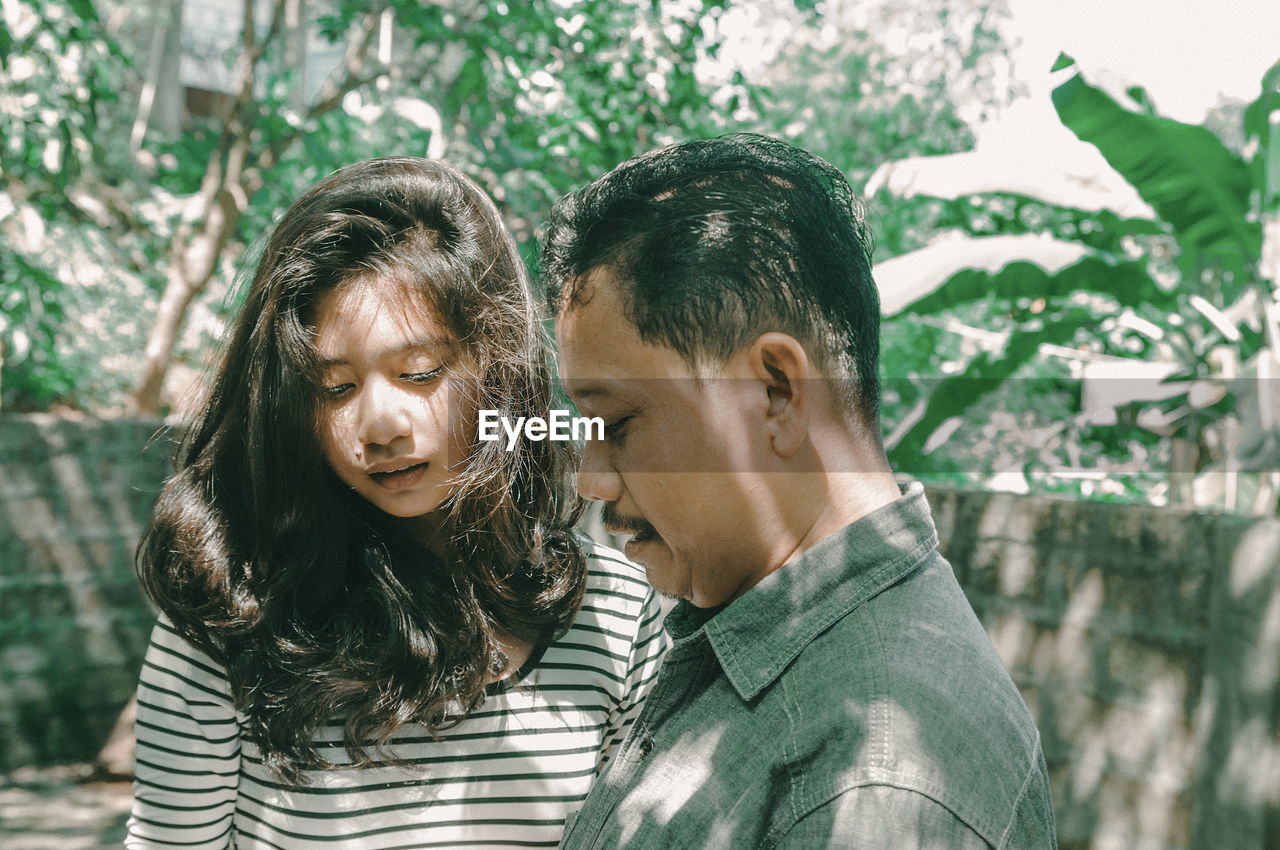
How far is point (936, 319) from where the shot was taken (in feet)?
23.4

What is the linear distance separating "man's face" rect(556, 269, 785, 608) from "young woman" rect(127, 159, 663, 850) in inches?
17.0

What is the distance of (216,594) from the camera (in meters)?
1.47

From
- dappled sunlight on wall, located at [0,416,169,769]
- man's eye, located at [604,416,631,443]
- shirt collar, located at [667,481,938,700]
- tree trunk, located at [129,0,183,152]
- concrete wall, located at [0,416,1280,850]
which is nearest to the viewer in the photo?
shirt collar, located at [667,481,938,700]

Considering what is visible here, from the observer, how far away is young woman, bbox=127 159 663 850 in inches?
56.3

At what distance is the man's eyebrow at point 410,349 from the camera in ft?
4.65

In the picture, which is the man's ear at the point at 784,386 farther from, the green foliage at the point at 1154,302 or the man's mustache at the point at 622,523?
the green foliage at the point at 1154,302

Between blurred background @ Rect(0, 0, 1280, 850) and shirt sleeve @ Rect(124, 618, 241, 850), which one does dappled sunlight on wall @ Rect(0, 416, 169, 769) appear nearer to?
blurred background @ Rect(0, 0, 1280, 850)

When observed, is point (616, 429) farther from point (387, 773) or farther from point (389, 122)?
point (389, 122)

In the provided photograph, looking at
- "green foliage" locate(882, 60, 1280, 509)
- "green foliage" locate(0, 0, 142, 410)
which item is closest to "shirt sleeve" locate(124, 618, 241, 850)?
"green foliage" locate(882, 60, 1280, 509)

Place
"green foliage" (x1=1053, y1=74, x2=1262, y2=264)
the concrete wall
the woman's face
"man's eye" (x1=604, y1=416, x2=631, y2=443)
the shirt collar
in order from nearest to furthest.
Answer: the shirt collar → "man's eye" (x1=604, y1=416, x2=631, y2=443) → the woman's face → the concrete wall → "green foliage" (x1=1053, y1=74, x2=1262, y2=264)

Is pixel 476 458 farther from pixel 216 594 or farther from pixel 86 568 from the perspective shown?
pixel 86 568

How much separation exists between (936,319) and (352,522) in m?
6.11

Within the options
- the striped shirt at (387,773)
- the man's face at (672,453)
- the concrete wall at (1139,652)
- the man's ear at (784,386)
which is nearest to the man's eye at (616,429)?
the man's face at (672,453)

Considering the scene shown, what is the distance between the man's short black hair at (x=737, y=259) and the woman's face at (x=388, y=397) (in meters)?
0.41
